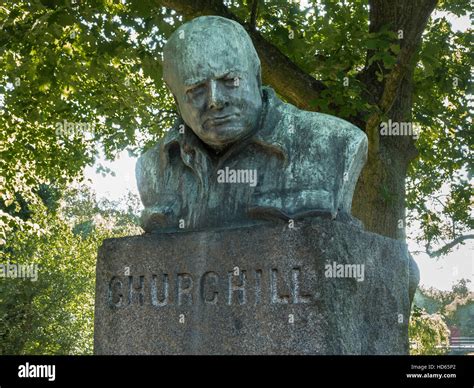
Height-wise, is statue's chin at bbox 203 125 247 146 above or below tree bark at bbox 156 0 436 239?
below

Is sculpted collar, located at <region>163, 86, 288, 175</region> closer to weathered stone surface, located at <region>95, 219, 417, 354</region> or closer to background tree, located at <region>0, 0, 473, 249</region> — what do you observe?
weathered stone surface, located at <region>95, 219, 417, 354</region>

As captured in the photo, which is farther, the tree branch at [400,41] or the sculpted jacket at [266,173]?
the tree branch at [400,41]

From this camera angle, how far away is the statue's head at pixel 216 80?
4414mm

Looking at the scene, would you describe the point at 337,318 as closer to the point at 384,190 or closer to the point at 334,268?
the point at 334,268

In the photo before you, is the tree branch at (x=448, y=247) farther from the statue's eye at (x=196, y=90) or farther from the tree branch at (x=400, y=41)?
the statue's eye at (x=196, y=90)

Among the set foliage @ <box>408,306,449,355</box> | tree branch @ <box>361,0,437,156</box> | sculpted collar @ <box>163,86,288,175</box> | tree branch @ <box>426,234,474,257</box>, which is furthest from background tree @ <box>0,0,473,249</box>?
sculpted collar @ <box>163,86,288,175</box>

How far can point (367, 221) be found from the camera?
931 cm

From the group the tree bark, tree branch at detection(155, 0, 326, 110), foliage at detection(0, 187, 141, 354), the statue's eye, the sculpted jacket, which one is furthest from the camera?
foliage at detection(0, 187, 141, 354)

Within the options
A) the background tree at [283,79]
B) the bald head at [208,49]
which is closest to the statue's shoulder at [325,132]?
the bald head at [208,49]

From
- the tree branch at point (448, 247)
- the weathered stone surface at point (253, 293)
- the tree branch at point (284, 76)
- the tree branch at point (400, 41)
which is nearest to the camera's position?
the weathered stone surface at point (253, 293)

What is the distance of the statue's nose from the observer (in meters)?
4.39

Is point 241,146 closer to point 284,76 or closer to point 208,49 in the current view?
point 208,49

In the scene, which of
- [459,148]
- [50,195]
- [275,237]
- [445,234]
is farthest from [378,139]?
[50,195]

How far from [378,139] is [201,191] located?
5000mm
